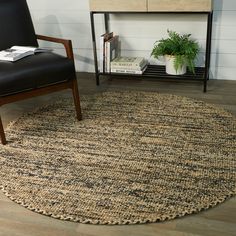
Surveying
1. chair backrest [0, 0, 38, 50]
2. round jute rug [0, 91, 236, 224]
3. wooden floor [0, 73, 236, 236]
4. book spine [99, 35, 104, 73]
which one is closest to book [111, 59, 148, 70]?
book spine [99, 35, 104, 73]

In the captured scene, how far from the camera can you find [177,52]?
9.12 ft

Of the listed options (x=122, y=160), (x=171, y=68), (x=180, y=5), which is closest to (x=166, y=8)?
(x=180, y=5)

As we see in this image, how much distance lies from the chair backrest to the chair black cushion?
0.36 m

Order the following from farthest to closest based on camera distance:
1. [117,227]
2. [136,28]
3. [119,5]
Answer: [136,28], [119,5], [117,227]

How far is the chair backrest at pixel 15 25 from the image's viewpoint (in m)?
2.47

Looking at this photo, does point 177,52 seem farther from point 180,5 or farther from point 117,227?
point 117,227

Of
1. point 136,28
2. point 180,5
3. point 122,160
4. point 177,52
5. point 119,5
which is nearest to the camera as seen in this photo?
point 122,160

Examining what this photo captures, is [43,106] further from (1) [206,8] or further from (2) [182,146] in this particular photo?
(1) [206,8]

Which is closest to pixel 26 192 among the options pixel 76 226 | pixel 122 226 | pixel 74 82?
pixel 76 226

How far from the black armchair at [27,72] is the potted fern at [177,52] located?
2.96ft

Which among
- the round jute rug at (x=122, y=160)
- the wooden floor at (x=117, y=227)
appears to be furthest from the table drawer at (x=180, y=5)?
the wooden floor at (x=117, y=227)

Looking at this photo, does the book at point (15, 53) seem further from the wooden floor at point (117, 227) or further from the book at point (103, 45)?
the wooden floor at point (117, 227)

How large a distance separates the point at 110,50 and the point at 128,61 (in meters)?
0.18

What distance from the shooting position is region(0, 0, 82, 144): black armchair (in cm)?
203
